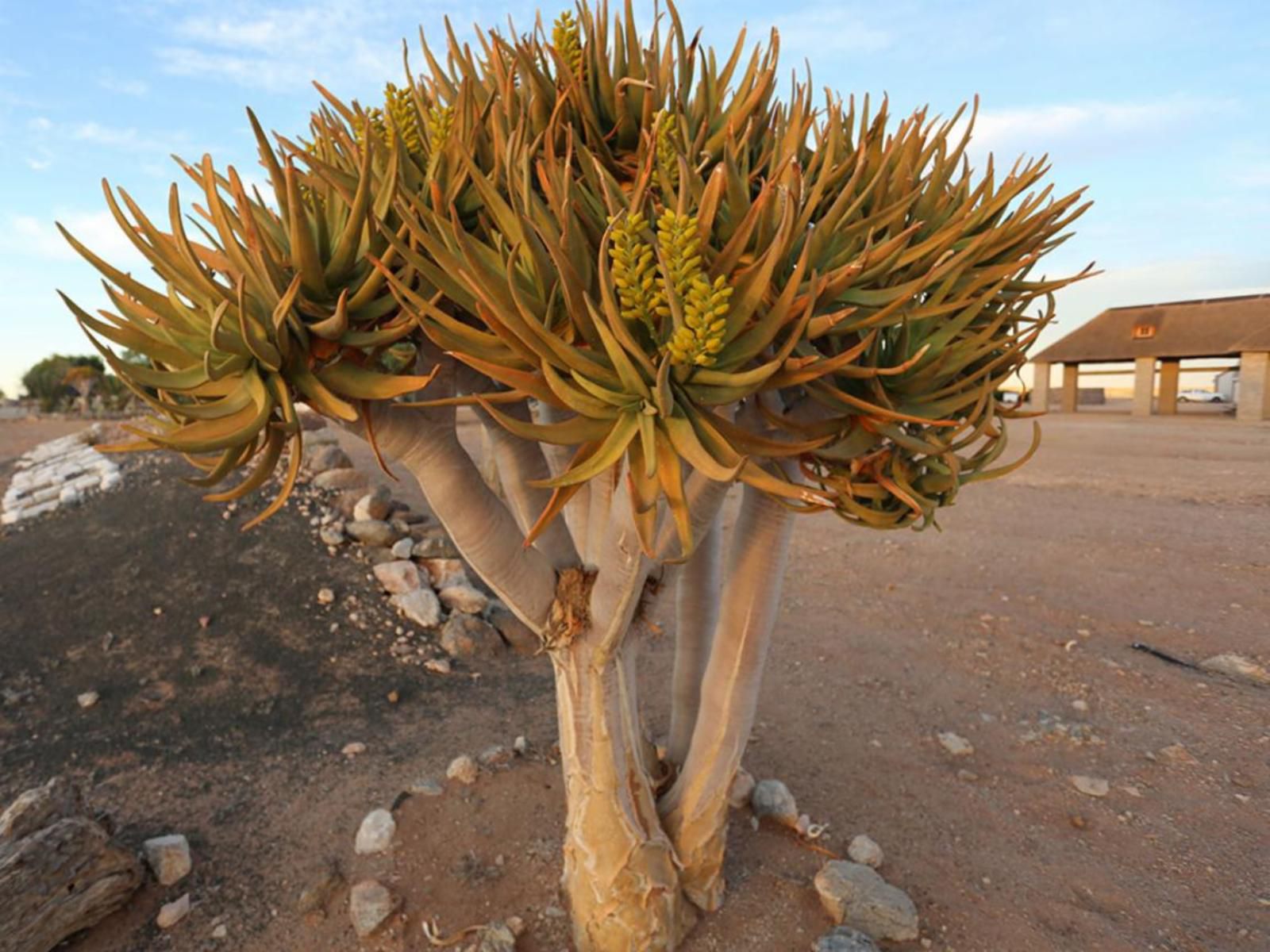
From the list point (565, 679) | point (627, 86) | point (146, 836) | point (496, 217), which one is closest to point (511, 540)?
point (565, 679)

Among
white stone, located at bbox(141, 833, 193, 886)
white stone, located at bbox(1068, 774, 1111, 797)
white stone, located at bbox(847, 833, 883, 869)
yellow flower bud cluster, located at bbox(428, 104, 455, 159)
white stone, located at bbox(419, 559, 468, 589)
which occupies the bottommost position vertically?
white stone, located at bbox(1068, 774, 1111, 797)

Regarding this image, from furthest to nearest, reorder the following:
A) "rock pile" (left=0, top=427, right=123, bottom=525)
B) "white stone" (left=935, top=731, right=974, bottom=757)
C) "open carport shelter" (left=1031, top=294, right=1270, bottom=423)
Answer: "open carport shelter" (left=1031, top=294, right=1270, bottom=423) < "rock pile" (left=0, top=427, right=123, bottom=525) < "white stone" (left=935, top=731, right=974, bottom=757)

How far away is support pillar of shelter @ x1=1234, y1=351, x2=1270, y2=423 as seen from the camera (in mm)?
22922

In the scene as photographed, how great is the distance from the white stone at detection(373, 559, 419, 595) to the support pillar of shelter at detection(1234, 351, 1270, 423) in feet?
Answer: 85.9

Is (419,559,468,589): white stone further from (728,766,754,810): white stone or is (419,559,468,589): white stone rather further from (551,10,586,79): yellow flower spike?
(551,10,586,79): yellow flower spike

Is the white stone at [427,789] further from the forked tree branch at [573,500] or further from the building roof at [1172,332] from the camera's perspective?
the building roof at [1172,332]

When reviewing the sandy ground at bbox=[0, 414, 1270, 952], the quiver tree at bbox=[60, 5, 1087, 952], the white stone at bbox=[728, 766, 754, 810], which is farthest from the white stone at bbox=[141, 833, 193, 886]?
the white stone at bbox=[728, 766, 754, 810]

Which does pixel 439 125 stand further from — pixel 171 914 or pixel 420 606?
pixel 420 606

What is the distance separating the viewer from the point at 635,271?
169cm

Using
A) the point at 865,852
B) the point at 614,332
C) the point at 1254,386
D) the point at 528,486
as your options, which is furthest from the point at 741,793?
the point at 1254,386

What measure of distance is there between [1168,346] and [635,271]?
30820mm

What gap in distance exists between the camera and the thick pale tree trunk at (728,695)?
3.12 meters

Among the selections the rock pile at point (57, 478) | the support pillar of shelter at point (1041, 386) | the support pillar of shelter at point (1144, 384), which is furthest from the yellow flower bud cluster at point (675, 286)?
the support pillar of shelter at point (1144, 384)

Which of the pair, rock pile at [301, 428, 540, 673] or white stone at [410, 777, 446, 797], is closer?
white stone at [410, 777, 446, 797]
